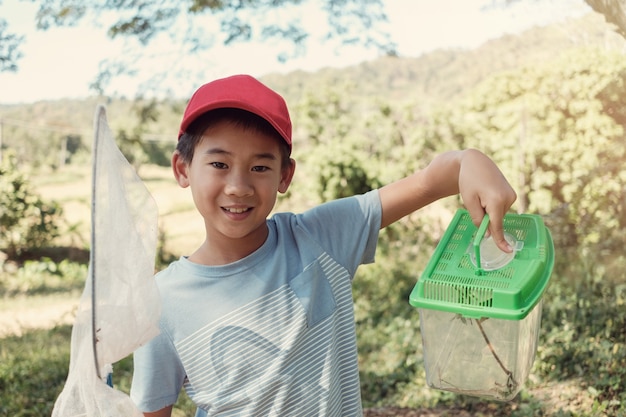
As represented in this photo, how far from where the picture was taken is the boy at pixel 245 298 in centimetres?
132

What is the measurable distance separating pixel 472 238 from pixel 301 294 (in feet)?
1.25

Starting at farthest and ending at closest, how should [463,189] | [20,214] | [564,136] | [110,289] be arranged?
[20,214], [564,136], [463,189], [110,289]

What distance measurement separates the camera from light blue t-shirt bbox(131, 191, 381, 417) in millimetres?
1319

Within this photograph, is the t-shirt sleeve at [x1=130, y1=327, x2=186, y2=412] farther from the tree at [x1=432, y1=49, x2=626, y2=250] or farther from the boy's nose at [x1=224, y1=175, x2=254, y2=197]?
the tree at [x1=432, y1=49, x2=626, y2=250]

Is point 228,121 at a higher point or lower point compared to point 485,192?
higher

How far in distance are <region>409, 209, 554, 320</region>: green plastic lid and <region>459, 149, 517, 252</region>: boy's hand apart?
0.02 metres

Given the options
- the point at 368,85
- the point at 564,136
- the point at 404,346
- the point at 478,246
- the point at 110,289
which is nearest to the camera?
the point at 110,289

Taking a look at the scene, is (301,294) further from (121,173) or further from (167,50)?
(167,50)

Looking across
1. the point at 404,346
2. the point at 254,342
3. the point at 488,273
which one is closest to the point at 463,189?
the point at 488,273

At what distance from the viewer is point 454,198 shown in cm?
601

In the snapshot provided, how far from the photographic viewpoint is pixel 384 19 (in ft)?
18.7

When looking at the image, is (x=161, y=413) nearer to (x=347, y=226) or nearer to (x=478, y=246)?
(x=347, y=226)

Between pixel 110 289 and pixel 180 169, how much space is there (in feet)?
1.62

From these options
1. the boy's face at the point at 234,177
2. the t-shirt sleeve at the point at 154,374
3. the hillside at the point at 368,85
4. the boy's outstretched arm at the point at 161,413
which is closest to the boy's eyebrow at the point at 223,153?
the boy's face at the point at 234,177
